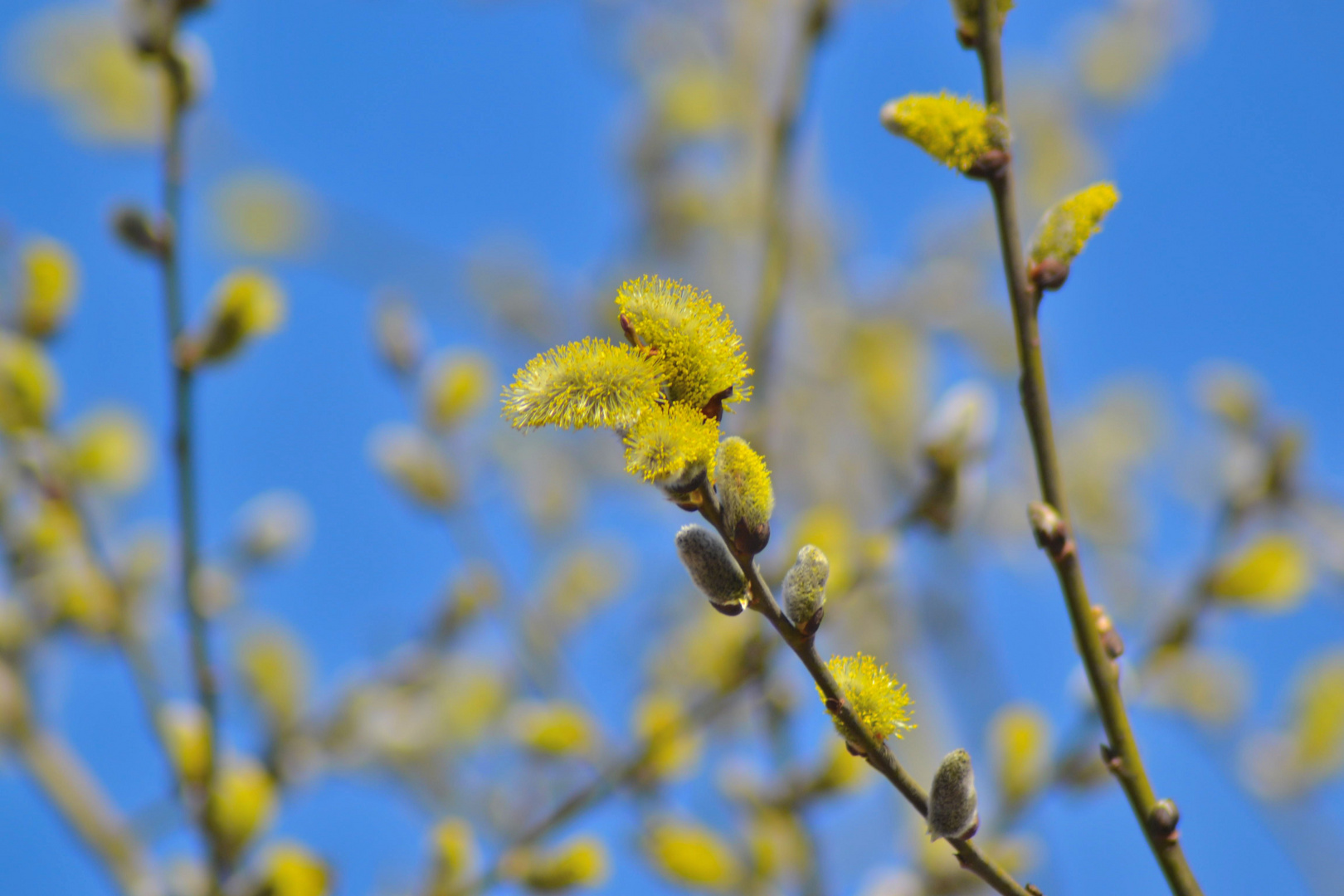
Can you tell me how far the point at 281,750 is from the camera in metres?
1.68

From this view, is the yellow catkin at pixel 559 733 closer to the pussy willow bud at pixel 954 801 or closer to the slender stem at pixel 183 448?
the slender stem at pixel 183 448

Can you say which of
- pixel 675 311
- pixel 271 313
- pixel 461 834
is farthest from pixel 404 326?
pixel 675 311

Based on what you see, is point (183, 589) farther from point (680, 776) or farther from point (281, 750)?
point (680, 776)

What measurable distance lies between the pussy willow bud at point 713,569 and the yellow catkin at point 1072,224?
0.34 m

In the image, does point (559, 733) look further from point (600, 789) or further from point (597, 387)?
point (597, 387)

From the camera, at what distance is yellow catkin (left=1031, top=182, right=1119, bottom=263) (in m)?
0.77

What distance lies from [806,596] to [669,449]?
0.46 feet

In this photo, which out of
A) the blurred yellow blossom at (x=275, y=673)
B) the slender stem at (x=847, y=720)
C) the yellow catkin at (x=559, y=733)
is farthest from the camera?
the blurred yellow blossom at (x=275, y=673)

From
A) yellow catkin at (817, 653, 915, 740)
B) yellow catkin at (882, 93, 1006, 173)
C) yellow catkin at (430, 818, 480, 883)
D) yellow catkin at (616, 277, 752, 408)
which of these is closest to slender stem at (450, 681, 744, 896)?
yellow catkin at (430, 818, 480, 883)

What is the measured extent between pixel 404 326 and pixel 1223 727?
1885 millimetres

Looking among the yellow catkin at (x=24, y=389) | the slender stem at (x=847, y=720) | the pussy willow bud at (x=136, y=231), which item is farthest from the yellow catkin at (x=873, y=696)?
the yellow catkin at (x=24, y=389)

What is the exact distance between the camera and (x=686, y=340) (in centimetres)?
71

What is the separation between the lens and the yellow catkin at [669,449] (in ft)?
2.15

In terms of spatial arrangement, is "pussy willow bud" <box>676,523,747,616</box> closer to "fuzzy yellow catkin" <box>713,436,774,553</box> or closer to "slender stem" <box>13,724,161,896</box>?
"fuzzy yellow catkin" <box>713,436,774,553</box>
